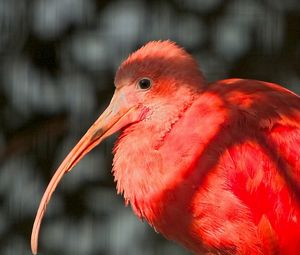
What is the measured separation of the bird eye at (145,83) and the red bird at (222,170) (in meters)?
0.08

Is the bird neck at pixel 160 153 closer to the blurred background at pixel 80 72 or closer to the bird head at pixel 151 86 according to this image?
the bird head at pixel 151 86

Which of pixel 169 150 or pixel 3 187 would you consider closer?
pixel 169 150

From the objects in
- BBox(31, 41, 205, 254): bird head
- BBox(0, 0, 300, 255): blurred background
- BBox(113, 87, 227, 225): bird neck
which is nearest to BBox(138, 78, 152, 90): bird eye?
BBox(31, 41, 205, 254): bird head

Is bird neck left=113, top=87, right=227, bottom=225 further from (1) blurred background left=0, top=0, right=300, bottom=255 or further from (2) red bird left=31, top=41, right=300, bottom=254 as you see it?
(1) blurred background left=0, top=0, right=300, bottom=255

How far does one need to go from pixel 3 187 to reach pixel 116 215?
1.71ft

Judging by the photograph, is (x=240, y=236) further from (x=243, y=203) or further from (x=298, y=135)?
(x=298, y=135)

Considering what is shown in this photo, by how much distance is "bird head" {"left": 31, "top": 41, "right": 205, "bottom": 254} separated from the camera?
361 cm

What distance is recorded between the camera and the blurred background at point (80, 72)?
4883mm

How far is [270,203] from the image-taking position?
11.3 ft

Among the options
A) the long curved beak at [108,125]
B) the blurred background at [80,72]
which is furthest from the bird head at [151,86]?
the blurred background at [80,72]

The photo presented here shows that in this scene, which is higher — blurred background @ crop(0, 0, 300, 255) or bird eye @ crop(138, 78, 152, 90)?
bird eye @ crop(138, 78, 152, 90)

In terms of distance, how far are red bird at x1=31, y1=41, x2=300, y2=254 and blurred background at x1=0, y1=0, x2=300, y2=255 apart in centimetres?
130

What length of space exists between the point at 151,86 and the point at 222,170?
403 mm

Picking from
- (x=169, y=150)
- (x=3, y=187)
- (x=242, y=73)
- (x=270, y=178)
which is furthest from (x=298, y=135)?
Result: (x=3, y=187)
